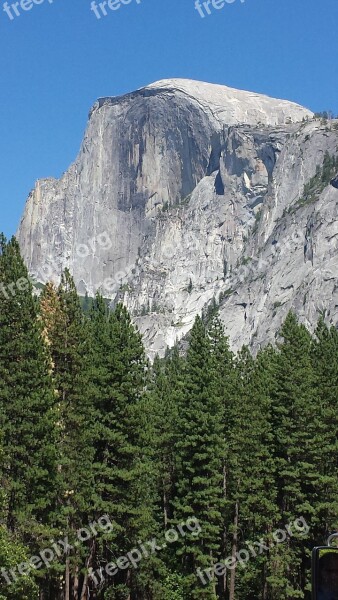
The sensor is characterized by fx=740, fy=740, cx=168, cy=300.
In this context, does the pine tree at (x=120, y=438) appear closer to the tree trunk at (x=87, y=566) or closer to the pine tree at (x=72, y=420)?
the pine tree at (x=72, y=420)

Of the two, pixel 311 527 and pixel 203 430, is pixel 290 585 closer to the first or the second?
pixel 311 527

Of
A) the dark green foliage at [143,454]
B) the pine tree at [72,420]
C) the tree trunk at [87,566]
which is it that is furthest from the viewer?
the tree trunk at [87,566]

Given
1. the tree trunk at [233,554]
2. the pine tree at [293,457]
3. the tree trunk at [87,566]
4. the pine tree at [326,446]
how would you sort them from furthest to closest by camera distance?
the pine tree at [326,446], the tree trunk at [233,554], the pine tree at [293,457], the tree trunk at [87,566]

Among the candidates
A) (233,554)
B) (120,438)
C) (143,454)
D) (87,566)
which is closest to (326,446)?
(233,554)

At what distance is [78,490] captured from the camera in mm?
29641

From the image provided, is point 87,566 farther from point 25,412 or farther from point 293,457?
point 293,457

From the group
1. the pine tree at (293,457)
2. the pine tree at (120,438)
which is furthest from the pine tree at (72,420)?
the pine tree at (293,457)

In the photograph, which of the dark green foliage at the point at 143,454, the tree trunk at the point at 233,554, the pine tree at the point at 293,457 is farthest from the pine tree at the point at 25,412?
the pine tree at the point at 293,457

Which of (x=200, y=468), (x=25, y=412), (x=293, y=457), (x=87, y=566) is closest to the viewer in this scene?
(x=25, y=412)

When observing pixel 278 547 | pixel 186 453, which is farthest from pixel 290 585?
pixel 186 453

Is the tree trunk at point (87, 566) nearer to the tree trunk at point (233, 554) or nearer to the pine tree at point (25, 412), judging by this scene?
the pine tree at point (25, 412)

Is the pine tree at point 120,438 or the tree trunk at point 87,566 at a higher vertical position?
the pine tree at point 120,438

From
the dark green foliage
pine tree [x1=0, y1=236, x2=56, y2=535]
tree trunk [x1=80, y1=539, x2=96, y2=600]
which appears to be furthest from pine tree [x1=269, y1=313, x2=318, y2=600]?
pine tree [x1=0, y1=236, x2=56, y2=535]

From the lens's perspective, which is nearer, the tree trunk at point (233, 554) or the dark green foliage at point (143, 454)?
the dark green foliage at point (143, 454)
